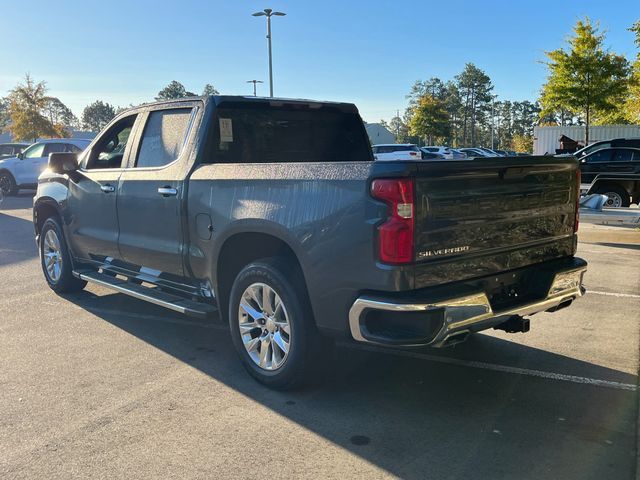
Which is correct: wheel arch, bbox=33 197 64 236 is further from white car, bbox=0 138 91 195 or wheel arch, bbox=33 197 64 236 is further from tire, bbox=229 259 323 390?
white car, bbox=0 138 91 195

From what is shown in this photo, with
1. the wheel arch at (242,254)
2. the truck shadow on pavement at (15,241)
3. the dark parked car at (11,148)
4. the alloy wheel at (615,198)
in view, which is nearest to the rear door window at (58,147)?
the dark parked car at (11,148)

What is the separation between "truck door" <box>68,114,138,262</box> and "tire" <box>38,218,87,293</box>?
Result: 0.30 meters

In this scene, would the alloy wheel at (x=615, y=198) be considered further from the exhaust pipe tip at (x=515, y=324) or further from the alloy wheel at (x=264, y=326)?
the alloy wheel at (x=264, y=326)

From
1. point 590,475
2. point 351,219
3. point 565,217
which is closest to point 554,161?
point 565,217

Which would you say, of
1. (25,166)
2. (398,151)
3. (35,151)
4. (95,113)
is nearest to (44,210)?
(35,151)

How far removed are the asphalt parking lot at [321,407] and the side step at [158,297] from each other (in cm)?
42

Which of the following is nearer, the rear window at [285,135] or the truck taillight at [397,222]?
the truck taillight at [397,222]

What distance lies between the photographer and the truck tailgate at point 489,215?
10.4ft

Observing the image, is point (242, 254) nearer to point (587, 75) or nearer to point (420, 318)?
point (420, 318)

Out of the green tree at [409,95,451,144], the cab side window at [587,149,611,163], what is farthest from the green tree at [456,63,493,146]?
the cab side window at [587,149,611,163]

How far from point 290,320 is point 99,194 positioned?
2.78 m

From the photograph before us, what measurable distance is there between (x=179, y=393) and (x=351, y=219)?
1.75 m

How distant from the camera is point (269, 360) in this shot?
3.94m

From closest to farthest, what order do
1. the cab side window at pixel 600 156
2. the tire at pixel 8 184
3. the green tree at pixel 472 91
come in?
the cab side window at pixel 600 156 < the tire at pixel 8 184 < the green tree at pixel 472 91
